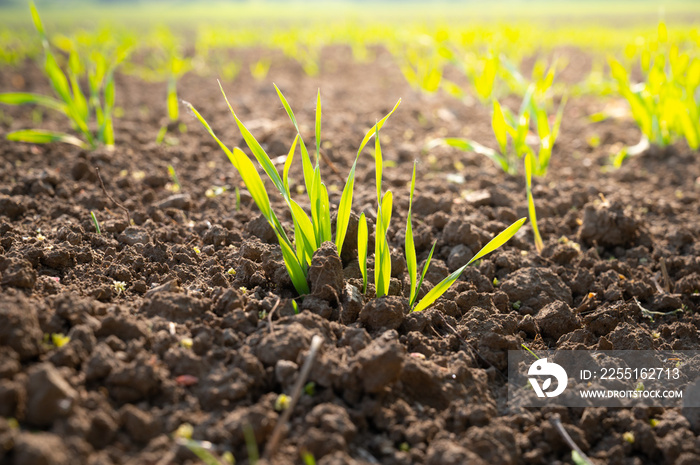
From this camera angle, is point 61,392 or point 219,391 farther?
point 219,391

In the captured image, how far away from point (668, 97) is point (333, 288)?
2.34m

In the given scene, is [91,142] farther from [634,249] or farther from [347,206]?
[634,249]

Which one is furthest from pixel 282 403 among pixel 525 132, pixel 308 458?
pixel 525 132

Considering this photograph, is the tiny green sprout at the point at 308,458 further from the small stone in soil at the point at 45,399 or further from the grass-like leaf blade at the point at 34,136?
the grass-like leaf blade at the point at 34,136

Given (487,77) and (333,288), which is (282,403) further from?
(487,77)

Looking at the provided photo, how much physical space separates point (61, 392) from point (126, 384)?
5.7 inches

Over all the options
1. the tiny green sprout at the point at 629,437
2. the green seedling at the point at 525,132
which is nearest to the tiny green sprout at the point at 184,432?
the tiny green sprout at the point at 629,437

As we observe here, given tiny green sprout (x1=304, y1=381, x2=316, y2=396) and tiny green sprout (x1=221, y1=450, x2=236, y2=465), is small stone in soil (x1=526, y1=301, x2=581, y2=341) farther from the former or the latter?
tiny green sprout (x1=221, y1=450, x2=236, y2=465)

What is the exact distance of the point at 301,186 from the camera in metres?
2.51

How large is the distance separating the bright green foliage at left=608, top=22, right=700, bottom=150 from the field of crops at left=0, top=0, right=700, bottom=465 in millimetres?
13

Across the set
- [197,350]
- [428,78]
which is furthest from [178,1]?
[197,350]

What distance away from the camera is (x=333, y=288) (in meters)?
1.58

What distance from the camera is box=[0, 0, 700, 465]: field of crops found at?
3.80 feet

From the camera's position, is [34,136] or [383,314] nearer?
[383,314]
